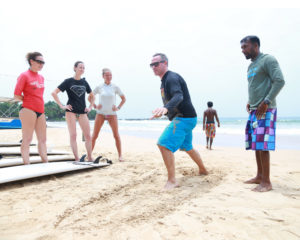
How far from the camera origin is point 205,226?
196 cm

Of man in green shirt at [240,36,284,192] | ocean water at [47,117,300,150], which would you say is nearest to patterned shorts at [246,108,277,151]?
man in green shirt at [240,36,284,192]

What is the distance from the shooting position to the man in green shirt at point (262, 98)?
285cm

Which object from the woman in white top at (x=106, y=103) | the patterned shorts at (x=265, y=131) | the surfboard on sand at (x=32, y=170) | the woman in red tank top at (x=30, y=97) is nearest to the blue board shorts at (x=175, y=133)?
the patterned shorts at (x=265, y=131)

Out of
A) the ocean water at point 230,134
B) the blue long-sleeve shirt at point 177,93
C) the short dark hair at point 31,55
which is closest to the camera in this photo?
the blue long-sleeve shirt at point 177,93

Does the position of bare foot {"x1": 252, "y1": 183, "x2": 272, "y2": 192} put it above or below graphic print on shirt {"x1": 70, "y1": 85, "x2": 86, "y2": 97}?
below

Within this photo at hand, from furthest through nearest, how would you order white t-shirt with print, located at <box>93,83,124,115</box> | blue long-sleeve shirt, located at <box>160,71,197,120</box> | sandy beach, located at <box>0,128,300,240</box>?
1. white t-shirt with print, located at <box>93,83,124,115</box>
2. blue long-sleeve shirt, located at <box>160,71,197,120</box>
3. sandy beach, located at <box>0,128,300,240</box>

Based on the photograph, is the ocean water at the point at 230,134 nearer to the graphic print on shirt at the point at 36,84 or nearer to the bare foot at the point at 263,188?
the bare foot at the point at 263,188

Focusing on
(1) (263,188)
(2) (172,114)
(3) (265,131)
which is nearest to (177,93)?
(2) (172,114)

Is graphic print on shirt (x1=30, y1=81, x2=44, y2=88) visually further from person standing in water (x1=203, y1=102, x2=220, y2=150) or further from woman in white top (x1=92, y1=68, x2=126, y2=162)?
person standing in water (x1=203, y1=102, x2=220, y2=150)

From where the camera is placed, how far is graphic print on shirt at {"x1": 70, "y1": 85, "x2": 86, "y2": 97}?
4566 millimetres

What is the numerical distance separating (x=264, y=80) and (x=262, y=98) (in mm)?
244

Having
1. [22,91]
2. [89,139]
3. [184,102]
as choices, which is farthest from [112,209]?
[22,91]

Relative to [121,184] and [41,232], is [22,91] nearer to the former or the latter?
[121,184]

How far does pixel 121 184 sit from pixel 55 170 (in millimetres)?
1220
